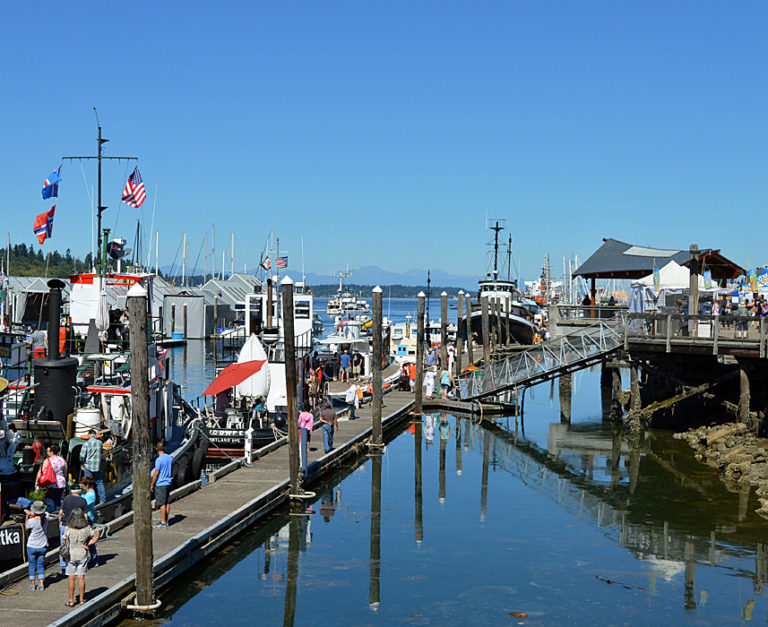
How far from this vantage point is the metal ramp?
3522 centimetres

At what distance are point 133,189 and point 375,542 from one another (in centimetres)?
1989

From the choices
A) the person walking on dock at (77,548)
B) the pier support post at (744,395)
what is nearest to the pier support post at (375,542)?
the person walking on dock at (77,548)

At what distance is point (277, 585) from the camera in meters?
17.5

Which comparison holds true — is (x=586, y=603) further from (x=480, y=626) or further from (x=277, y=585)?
(x=277, y=585)

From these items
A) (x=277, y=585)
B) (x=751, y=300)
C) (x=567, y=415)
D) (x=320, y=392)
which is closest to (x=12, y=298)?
(x=320, y=392)

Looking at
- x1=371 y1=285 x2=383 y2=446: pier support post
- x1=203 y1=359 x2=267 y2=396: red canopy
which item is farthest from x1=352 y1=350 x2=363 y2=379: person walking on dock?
x1=203 y1=359 x2=267 y2=396: red canopy

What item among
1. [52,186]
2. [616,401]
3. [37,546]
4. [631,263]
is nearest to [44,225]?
[52,186]

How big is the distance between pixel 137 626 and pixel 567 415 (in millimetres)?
29160

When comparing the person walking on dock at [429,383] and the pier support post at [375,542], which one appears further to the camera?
the person walking on dock at [429,383]

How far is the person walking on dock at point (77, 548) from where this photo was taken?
45.2 ft

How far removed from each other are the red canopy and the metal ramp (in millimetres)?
11972

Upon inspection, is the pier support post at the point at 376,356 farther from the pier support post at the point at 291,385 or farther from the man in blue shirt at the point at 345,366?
the man in blue shirt at the point at 345,366

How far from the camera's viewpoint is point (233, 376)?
30.5 m

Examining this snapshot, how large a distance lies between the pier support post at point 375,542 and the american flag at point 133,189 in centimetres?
1378
